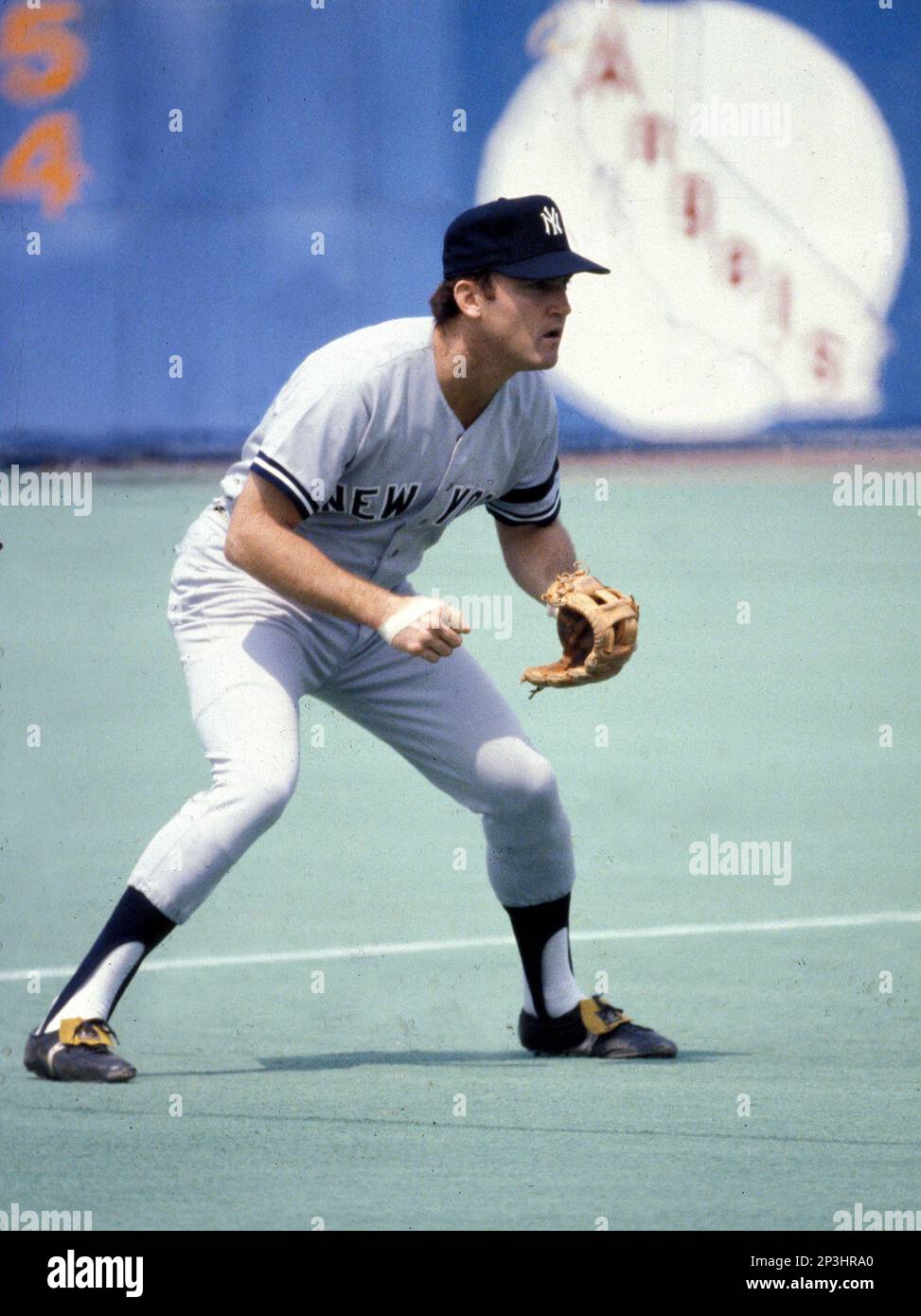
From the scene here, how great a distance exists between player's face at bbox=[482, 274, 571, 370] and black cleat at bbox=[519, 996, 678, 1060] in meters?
1.60

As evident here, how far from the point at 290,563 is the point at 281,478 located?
0.19 metres

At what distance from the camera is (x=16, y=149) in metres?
19.6

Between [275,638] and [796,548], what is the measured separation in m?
12.6

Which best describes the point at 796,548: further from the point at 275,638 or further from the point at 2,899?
the point at 275,638

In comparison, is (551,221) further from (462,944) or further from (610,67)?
(610,67)

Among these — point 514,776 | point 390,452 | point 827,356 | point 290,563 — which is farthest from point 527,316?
point 827,356

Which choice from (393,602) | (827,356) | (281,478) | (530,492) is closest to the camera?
(393,602)

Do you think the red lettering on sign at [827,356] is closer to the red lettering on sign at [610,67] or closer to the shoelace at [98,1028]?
the red lettering on sign at [610,67]

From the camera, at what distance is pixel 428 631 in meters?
5.00

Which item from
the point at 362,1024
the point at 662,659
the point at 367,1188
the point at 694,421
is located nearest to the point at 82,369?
the point at 694,421

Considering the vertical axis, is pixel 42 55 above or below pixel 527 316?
above

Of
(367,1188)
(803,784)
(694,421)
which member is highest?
(694,421)

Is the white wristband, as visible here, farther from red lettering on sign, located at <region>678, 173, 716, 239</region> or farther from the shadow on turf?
red lettering on sign, located at <region>678, 173, 716, 239</region>

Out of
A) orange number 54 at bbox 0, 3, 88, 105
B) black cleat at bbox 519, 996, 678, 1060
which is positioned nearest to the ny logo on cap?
black cleat at bbox 519, 996, 678, 1060
